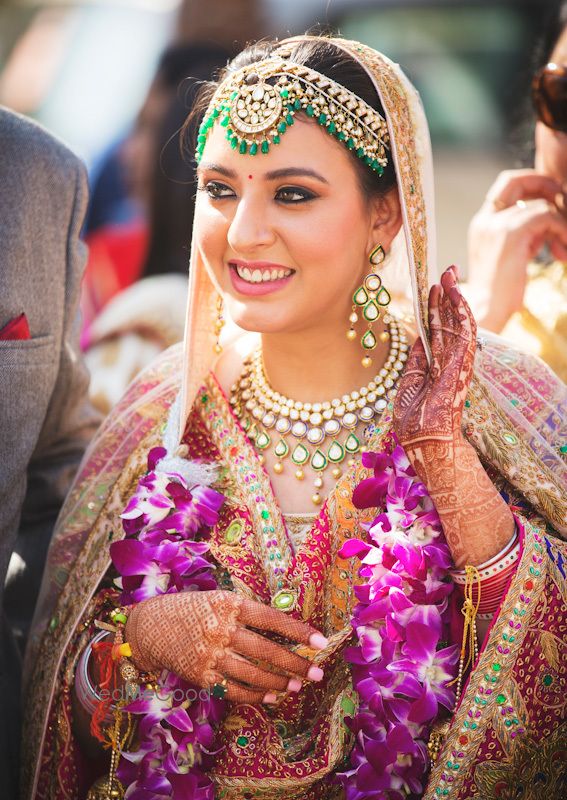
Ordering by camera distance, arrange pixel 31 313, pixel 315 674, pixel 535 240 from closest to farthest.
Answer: pixel 315 674 < pixel 31 313 < pixel 535 240

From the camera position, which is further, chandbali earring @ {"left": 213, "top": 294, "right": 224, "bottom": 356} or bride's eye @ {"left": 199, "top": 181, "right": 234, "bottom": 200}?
chandbali earring @ {"left": 213, "top": 294, "right": 224, "bottom": 356}

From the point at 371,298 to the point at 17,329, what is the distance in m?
0.86

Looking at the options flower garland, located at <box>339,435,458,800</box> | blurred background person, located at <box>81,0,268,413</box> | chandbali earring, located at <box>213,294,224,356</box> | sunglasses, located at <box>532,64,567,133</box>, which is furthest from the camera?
blurred background person, located at <box>81,0,268,413</box>

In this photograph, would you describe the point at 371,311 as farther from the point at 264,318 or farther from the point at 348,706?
the point at 348,706

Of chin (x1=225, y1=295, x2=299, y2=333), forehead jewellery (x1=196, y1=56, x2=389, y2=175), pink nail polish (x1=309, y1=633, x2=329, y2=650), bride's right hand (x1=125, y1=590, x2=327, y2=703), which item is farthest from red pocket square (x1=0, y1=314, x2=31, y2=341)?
pink nail polish (x1=309, y1=633, x2=329, y2=650)

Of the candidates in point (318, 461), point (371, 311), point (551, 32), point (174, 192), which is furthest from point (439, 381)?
point (174, 192)

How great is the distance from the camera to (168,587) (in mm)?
2025

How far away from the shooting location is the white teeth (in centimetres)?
201

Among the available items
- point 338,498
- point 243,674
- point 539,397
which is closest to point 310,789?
point 243,674

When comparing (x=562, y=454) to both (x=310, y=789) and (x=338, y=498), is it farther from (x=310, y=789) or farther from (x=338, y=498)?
(x=310, y=789)

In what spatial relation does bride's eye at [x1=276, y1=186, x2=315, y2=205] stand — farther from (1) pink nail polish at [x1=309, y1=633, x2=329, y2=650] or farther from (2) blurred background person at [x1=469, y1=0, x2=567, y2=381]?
(2) blurred background person at [x1=469, y1=0, x2=567, y2=381]

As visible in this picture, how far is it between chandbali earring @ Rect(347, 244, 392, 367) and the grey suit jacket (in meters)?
0.78

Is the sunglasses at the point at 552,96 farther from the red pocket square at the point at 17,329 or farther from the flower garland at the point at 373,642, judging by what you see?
the red pocket square at the point at 17,329

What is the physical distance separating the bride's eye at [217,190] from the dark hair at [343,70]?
0.90 ft
